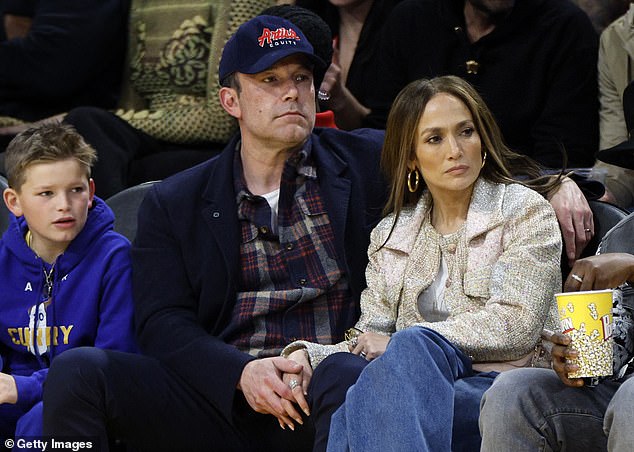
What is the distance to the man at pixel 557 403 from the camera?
104 inches

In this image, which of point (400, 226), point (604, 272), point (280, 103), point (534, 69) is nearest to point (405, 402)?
point (604, 272)

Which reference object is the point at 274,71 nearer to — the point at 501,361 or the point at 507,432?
the point at 501,361

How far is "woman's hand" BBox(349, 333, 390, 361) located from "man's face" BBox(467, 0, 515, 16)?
5.01ft

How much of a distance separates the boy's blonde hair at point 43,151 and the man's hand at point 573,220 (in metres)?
1.37

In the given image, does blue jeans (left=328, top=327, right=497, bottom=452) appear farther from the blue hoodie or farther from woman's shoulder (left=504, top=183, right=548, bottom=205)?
the blue hoodie

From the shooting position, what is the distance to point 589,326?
2.51 meters

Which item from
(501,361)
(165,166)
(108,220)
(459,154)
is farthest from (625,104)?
(165,166)

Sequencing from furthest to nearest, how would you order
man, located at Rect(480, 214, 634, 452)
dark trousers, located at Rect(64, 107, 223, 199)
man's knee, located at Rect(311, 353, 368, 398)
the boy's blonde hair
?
dark trousers, located at Rect(64, 107, 223, 199)
the boy's blonde hair
man's knee, located at Rect(311, 353, 368, 398)
man, located at Rect(480, 214, 634, 452)

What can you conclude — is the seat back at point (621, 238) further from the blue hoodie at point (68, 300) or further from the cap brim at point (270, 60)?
the blue hoodie at point (68, 300)

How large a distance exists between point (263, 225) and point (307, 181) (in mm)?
185

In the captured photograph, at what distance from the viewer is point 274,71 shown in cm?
354

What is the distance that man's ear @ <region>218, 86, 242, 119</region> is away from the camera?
3.63 metres

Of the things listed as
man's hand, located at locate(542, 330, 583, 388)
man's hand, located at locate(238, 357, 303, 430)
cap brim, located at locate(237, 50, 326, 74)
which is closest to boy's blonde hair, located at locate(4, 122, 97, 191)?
cap brim, located at locate(237, 50, 326, 74)

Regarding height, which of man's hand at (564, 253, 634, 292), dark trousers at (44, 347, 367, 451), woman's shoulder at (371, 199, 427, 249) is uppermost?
woman's shoulder at (371, 199, 427, 249)
